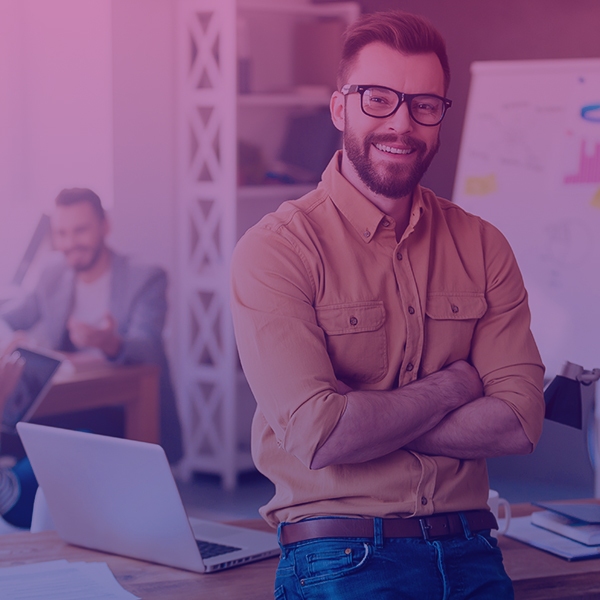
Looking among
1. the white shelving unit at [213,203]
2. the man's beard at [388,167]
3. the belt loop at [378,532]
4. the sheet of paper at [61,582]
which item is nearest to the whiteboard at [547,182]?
the white shelving unit at [213,203]

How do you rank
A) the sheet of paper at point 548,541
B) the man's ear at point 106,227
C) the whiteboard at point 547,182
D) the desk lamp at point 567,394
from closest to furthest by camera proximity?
the sheet of paper at point 548,541, the desk lamp at point 567,394, the whiteboard at point 547,182, the man's ear at point 106,227

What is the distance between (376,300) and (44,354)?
2814 millimetres

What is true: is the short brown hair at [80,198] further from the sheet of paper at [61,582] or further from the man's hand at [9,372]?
the sheet of paper at [61,582]

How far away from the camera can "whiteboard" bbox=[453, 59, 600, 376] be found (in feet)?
10.7

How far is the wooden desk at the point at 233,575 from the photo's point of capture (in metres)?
1.47

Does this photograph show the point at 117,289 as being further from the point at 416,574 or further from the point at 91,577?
the point at 416,574

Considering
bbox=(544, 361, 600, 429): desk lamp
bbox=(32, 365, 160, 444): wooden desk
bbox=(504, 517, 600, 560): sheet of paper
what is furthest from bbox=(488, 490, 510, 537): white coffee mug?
bbox=(32, 365, 160, 444): wooden desk

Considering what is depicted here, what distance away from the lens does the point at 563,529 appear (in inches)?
69.9

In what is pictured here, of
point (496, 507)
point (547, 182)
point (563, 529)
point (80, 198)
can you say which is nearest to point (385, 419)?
point (496, 507)

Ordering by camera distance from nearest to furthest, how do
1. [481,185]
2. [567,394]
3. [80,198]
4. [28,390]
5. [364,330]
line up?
[364,330], [567,394], [481,185], [28,390], [80,198]

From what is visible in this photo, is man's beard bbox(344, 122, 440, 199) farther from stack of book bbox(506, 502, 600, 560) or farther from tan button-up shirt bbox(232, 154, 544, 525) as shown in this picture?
stack of book bbox(506, 502, 600, 560)

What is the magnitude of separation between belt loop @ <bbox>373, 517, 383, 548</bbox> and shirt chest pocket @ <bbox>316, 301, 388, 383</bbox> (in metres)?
0.23

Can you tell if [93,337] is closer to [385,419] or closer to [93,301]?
[93,301]

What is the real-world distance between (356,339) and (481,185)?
Answer: 7.28 ft
